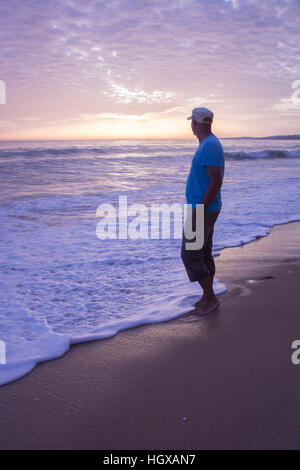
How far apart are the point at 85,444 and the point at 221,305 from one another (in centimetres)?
212

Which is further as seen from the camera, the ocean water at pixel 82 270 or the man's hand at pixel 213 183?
the ocean water at pixel 82 270

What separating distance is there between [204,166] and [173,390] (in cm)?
183

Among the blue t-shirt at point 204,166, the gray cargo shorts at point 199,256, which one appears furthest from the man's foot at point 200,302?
the blue t-shirt at point 204,166

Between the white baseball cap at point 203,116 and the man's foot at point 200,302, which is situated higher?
the white baseball cap at point 203,116

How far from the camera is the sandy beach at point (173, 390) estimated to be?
81.4 inches

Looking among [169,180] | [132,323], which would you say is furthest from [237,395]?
[169,180]

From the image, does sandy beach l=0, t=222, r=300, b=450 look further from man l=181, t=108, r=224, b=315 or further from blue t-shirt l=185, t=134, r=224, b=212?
blue t-shirt l=185, t=134, r=224, b=212

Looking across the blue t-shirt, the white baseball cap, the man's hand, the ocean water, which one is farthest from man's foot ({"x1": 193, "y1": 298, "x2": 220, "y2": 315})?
the white baseball cap

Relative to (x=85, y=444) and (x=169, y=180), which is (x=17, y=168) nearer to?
(x=169, y=180)

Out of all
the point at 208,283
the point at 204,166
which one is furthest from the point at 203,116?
the point at 208,283

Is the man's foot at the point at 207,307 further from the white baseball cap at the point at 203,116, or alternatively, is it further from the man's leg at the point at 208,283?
the white baseball cap at the point at 203,116

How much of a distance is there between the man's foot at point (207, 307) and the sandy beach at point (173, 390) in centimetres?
7

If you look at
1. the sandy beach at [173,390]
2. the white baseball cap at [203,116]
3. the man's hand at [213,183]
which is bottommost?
the sandy beach at [173,390]

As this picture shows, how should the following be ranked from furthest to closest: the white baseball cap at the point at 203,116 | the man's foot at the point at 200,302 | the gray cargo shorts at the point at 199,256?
the man's foot at the point at 200,302, the gray cargo shorts at the point at 199,256, the white baseball cap at the point at 203,116
